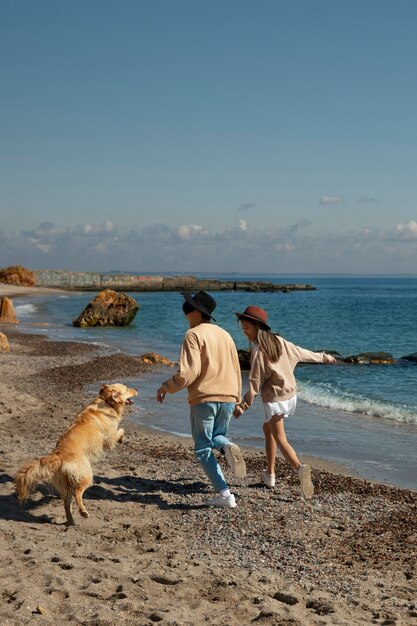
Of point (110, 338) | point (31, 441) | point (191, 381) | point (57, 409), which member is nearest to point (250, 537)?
point (191, 381)

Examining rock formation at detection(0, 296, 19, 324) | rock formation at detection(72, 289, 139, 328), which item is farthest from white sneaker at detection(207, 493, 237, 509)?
rock formation at detection(72, 289, 139, 328)

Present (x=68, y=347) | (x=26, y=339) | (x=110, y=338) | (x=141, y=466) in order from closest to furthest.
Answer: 1. (x=141, y=466)
2. (x=68, y=347)
3. (x=26, y=339)
4. (x=110, y=338)

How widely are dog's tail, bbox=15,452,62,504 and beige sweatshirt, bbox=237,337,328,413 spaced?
2112 mm

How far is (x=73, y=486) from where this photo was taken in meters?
5.87

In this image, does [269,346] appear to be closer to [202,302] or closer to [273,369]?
[273,369]

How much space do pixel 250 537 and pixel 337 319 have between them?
45.2 meters

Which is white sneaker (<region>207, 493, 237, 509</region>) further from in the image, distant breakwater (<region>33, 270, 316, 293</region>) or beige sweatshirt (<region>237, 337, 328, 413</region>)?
distant breakwater (<region>33, 270, 316, 293</region>)

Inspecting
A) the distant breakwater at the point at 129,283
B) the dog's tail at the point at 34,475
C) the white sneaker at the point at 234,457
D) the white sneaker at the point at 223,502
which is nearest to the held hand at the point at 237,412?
the white sneaker at the point at 234,457

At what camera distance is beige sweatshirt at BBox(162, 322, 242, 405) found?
6.16m

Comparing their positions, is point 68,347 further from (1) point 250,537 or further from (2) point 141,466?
(1) point 250,537

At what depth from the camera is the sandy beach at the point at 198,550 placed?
13.9 ft

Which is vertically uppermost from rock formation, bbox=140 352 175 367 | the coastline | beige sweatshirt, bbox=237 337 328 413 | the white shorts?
beige sweatshirt, bbox=237 337 328 413

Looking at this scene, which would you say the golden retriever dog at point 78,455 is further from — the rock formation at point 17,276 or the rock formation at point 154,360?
the rock formation at point 17,276

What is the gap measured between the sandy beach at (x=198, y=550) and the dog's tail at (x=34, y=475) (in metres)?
0.33
